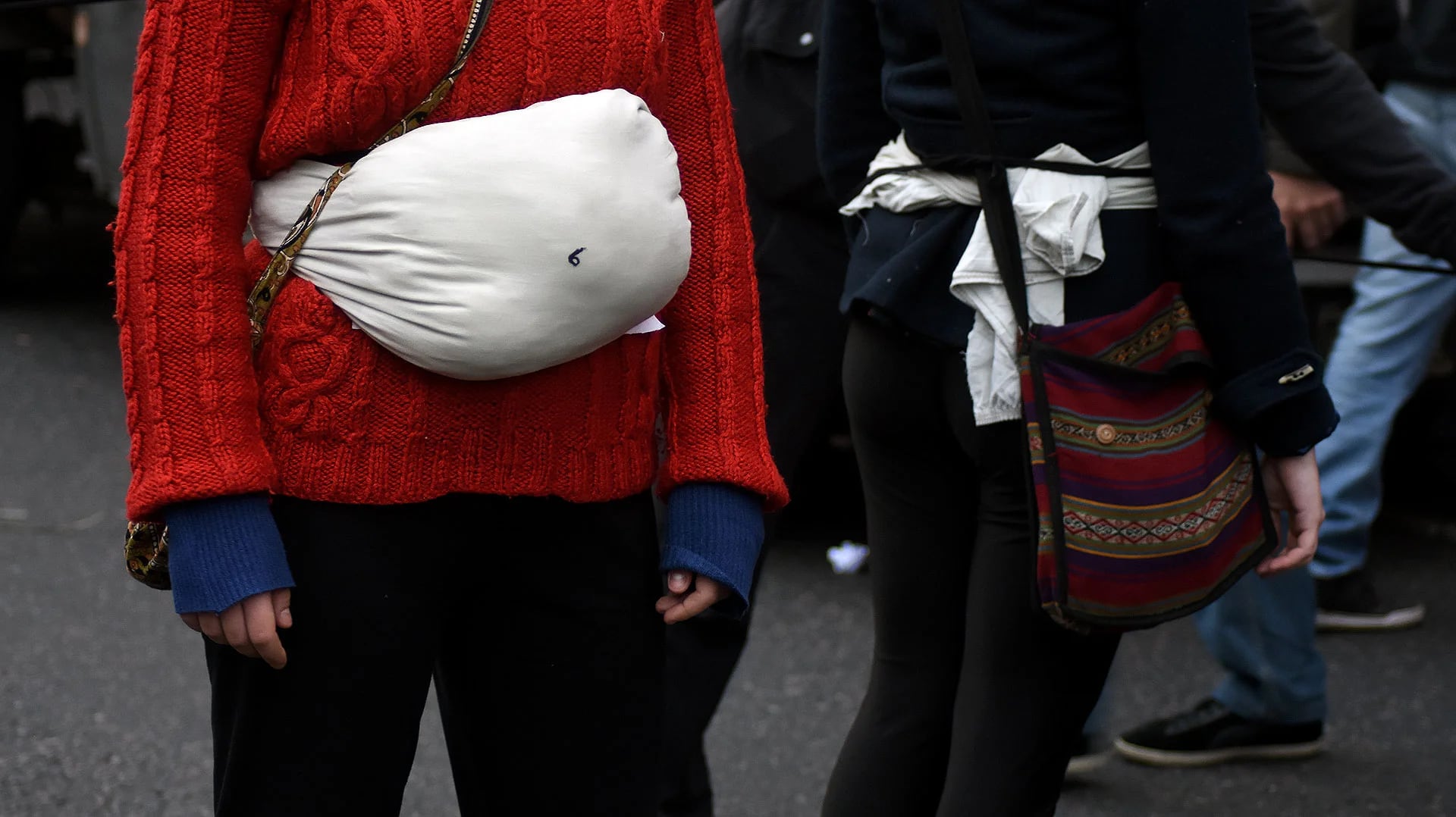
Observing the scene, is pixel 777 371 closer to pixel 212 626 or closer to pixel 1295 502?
pixel 1295 502

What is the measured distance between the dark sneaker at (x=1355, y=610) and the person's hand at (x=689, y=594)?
9.62ft

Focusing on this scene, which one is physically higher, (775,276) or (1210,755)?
(775,276)

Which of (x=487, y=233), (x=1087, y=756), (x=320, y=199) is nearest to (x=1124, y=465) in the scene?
(x=487, y=233)

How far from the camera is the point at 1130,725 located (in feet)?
11.7

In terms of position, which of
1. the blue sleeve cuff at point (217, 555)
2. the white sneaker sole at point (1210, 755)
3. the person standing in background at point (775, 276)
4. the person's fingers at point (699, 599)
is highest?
the blue sleeve cuff at point (217, 555)

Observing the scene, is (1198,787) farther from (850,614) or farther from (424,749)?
(424,749)

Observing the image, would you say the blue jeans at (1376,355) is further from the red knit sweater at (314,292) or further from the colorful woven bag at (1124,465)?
the red knit sweater at (314,292)

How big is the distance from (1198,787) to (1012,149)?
190 cm

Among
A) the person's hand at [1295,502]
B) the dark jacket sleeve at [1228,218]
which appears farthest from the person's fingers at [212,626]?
the person's hand at [1295,502]

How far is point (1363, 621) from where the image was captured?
4.11 meters

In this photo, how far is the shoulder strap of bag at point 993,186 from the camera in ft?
5.83

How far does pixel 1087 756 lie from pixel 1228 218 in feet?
5.76

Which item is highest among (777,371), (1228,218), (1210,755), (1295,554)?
(1228,218)

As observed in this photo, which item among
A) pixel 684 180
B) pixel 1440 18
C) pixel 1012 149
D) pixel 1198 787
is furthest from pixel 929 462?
pixel 1440 18
